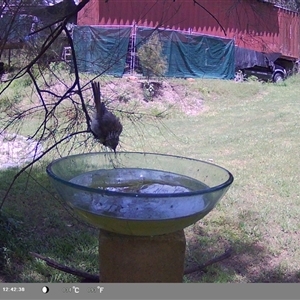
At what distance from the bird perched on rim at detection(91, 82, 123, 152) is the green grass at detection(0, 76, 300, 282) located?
38 cm

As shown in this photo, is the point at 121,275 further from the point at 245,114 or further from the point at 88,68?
the point at 245,114

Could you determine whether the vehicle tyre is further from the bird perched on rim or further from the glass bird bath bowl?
the glass bird bath bowl

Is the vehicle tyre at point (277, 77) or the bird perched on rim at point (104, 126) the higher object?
the vehicle tyre at point (277, 77)

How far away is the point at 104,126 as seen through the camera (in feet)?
7.52

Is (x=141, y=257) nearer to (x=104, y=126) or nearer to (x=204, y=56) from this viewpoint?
(x=104, y=126)

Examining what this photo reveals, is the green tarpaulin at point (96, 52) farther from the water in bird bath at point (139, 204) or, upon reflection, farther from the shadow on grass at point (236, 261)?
the shadow on grass at point (236, 261)

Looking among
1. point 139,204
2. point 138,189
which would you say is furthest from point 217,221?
point 139,204

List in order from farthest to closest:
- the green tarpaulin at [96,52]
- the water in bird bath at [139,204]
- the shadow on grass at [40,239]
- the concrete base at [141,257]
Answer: the shadow on grass at [40,239] → the green tarpaulin at [96,52] → the concrete base at [141,257] → the water in bird bath at [139,204]

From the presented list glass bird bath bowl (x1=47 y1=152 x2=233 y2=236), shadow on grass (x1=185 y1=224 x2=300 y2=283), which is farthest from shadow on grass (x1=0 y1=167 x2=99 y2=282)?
glass bird bath bowl (x1=47 y1=152 x2=233 y2=236)

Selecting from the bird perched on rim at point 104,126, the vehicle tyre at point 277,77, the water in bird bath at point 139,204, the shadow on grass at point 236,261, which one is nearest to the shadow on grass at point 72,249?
the shadow on grass at point 236,261

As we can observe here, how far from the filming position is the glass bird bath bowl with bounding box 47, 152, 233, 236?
167 centimetres

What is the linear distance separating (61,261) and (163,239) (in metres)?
1.49

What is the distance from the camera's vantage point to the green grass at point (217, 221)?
3133 millimetres

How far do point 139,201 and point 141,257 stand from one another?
0.88 ft
